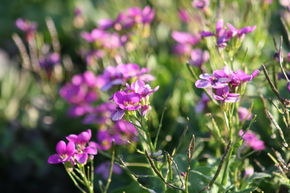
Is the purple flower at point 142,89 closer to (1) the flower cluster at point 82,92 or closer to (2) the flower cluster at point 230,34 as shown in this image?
(2) the flower cluster at point 230,34

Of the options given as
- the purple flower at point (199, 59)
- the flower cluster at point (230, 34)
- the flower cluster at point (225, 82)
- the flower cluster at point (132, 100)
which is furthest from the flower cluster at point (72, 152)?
the purple flower at point (199, 59)

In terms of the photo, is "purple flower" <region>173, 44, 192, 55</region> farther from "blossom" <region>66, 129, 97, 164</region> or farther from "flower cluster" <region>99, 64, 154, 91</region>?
"blossom" <region>66, 129, 97, 164</region>

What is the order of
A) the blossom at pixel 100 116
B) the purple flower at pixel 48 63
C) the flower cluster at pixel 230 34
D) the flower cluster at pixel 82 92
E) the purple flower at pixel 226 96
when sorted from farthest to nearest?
1. the purple flower at pixel 48 63
2. the flower cluster at pixel 82 92
3. the blossom at pixel 100 116
4. the flower cluster at pixel 230 34
5. the purple flower at pixel 226 96

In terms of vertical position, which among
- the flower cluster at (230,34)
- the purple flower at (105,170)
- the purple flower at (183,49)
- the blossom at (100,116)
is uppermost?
the flower cluster at (230,34)

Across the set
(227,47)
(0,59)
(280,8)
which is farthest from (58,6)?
(227,47)

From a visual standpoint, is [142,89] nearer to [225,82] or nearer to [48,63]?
[225,82]

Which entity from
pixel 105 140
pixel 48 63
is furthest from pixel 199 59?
pixel 48 63
